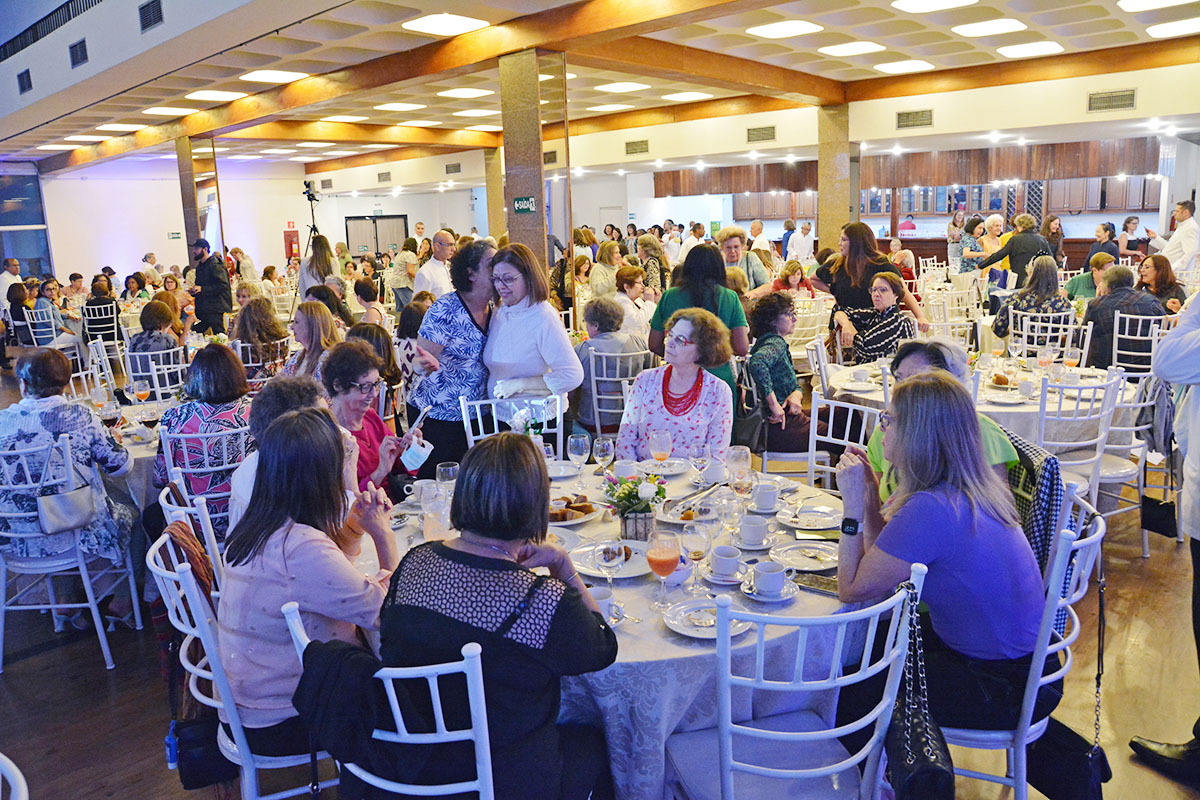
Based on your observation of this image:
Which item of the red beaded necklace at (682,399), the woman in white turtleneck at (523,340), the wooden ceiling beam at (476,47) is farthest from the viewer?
the wooden ceiling beam at (476,47)

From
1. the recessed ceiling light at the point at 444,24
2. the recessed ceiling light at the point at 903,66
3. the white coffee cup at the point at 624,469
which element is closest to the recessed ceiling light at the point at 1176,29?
the recessed ceiling light at the point at 903,66

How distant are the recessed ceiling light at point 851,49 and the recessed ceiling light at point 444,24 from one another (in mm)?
3786

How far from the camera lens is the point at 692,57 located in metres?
9.03

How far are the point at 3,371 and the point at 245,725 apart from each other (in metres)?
13.5

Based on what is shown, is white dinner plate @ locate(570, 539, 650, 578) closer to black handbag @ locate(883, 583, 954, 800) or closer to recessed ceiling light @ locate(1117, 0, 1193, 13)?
black handbag @ locate(883, 583, 954, 800)

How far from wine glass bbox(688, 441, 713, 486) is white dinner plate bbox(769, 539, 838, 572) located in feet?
1.92

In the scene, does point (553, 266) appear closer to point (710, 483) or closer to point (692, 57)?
point (692, 57)

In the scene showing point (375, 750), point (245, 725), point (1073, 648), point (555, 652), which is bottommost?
point (1073, 648)

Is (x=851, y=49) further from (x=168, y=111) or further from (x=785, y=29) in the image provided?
(x=168, y=111)

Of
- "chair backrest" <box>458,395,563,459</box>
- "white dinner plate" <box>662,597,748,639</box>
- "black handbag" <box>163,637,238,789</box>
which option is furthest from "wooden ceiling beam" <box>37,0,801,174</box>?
"black handbag" <box>163,637,238,789</box>

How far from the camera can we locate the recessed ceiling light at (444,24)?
7.29 metres

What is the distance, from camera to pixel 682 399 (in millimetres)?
3646

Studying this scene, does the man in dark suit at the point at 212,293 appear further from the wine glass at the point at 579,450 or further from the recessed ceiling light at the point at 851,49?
the wine glass at the point at 579,450

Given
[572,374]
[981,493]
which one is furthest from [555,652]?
[572,374]
